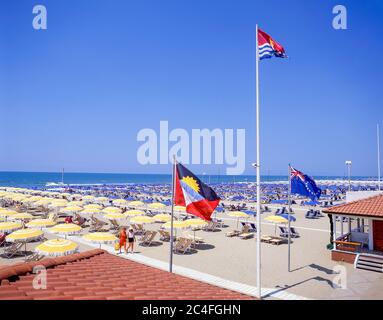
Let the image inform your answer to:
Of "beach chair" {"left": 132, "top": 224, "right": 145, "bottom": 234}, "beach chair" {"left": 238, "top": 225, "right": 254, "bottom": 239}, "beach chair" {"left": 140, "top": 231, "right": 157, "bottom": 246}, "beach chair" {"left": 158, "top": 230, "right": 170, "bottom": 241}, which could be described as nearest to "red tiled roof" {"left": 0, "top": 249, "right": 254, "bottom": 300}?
"beach chair" {"left": 140, "top": 231, "right": 157, "bottom": 246}

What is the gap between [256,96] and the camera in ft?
30.9

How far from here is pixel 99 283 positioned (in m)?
5.14

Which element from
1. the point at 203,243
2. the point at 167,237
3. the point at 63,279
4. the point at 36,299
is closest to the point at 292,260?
the point at 203,243

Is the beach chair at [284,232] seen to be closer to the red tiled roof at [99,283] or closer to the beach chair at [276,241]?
the beach chair at [276,241]

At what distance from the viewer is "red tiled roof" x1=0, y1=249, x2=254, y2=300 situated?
14.2 ft

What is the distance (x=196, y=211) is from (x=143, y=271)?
200cm

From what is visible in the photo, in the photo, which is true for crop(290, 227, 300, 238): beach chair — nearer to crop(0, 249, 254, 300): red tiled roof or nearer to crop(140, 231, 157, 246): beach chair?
crop(140, 231, 157, 246): beach chair

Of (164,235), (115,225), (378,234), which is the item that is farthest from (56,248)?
(378,234)

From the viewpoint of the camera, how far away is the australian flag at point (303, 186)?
1142 cm

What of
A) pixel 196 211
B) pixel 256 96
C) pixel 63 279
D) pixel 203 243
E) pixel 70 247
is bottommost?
pixel 203 243

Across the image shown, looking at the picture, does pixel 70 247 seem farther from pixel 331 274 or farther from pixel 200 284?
pixel 331 274

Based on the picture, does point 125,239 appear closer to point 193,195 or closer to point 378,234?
point 193,195

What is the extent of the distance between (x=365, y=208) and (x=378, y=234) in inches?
58.8

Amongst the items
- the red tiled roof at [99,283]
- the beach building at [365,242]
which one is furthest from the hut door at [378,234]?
the red tiled roof at [99,283]
